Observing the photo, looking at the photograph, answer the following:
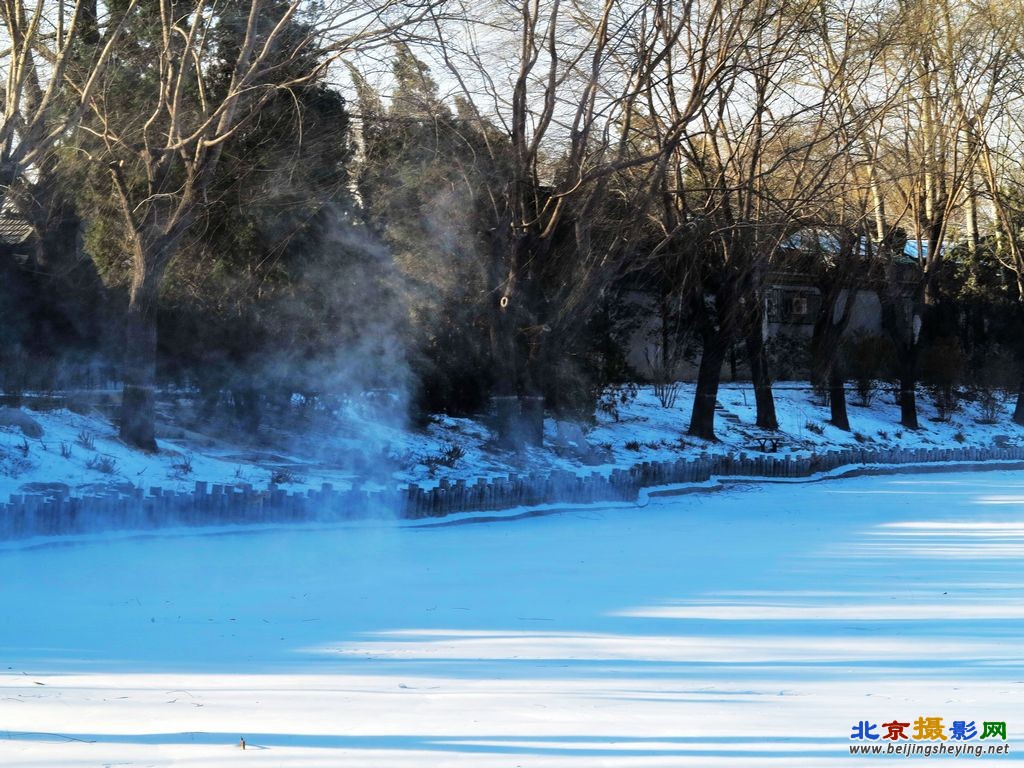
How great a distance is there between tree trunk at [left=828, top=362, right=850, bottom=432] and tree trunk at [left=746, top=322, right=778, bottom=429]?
213 centimetres

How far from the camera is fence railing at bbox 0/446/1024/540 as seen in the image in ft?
29.6

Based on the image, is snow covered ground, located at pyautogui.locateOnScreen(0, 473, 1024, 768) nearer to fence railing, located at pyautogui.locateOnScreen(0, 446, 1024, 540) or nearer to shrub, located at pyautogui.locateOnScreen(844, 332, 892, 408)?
fence railing, located at pyautogui.locateOnScreen(0, 446, 1024, 540)

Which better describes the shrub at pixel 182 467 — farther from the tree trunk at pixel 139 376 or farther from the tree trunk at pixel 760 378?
the tree trunk at pixel 760 378

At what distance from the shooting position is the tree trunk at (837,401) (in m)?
23.6

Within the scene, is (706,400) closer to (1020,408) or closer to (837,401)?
(837,401)

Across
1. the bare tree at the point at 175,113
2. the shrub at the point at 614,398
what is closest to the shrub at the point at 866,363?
the shrub at the point at 614,398

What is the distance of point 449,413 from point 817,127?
7.19m

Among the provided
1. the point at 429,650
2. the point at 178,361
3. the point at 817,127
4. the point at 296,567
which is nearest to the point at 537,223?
the point at 178,361

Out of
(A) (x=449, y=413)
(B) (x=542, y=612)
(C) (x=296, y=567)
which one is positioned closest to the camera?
(B) (x=542, y=612)

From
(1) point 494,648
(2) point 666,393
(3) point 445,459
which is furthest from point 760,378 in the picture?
(1) point 494,648

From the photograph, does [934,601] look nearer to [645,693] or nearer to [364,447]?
[645,693]

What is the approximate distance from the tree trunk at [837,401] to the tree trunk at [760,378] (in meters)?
2.13

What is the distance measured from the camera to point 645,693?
473cm

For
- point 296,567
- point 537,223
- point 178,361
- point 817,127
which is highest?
point 817,127
